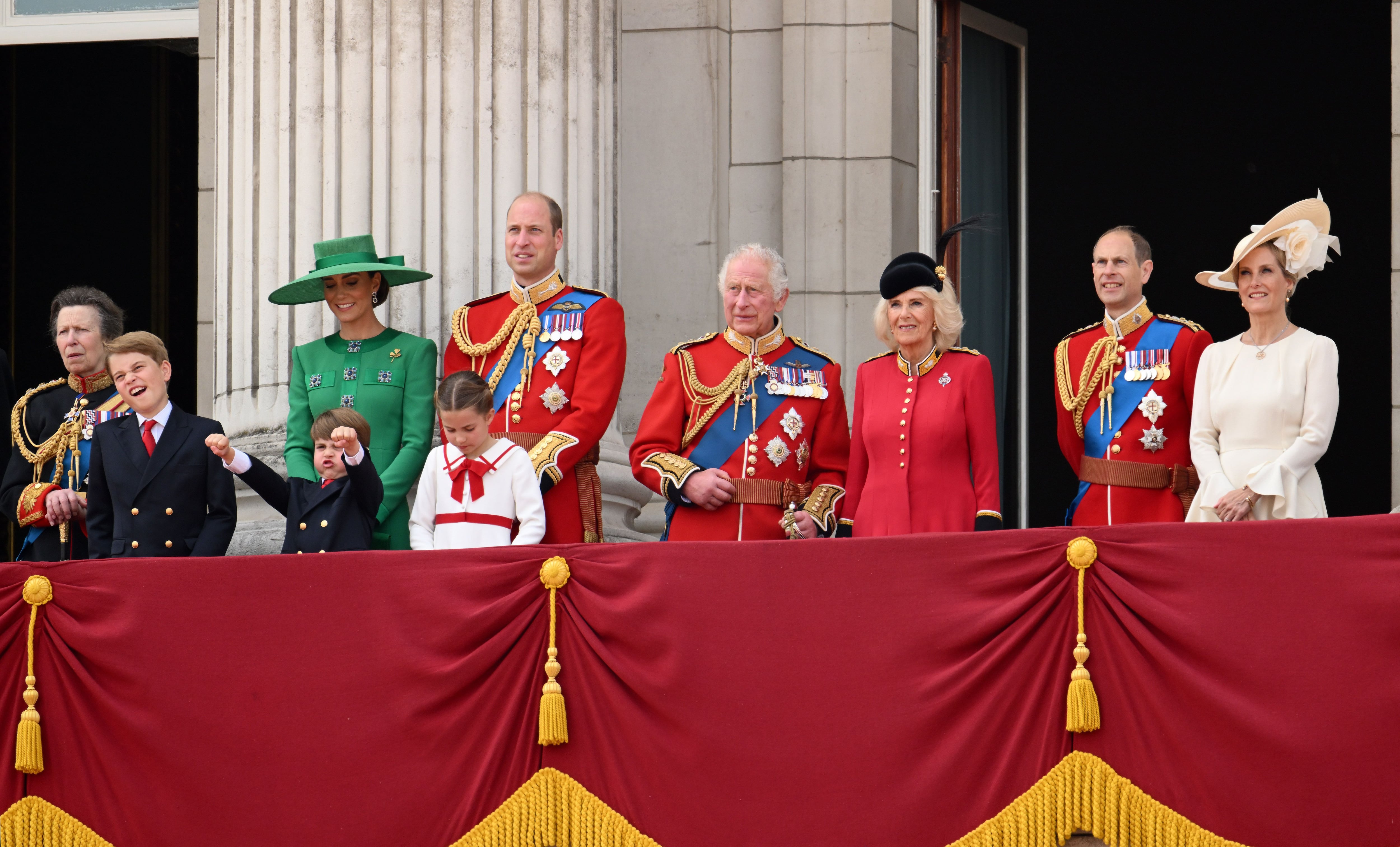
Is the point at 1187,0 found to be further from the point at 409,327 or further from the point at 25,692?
the point at 25,692

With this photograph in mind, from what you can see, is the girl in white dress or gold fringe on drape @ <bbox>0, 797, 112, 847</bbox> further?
the girl in white dress

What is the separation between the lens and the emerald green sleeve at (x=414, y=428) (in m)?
6.46

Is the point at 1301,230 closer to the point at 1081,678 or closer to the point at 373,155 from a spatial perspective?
the point at 1081,678

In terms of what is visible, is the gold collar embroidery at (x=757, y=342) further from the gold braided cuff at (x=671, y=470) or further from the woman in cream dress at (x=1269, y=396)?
the woman in cream dress at (x=1269, y=396)

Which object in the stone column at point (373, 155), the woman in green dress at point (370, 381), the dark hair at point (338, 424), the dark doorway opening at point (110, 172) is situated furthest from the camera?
the dark doorway opening at point (110, 172)

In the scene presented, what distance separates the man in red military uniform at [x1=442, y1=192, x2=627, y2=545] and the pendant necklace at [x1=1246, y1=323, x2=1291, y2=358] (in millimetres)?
2022

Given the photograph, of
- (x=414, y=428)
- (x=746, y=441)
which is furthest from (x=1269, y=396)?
(x=414, y=428)

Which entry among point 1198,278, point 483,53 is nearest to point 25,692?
point 483,53

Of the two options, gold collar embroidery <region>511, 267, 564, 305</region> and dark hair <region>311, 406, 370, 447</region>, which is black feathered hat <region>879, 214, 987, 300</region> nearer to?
gold collar embroidery <region>511, 267, 564, 305</region>

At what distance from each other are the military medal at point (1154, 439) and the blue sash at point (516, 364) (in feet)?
6.09

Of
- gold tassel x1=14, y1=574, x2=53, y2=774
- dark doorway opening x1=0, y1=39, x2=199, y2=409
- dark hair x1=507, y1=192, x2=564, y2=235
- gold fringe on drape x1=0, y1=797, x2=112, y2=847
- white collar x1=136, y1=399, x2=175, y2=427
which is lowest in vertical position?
gold fringe on drape x1=0, y1=797, x2=112, y2=847

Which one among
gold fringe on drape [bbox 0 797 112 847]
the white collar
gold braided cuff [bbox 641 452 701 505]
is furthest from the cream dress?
gold fringe on drape [bbox 0 797 112 847]

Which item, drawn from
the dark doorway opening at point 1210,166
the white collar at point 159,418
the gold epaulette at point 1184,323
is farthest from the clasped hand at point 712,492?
the dark doorway opening at point 1210,166

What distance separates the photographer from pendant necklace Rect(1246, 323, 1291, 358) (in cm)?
600
